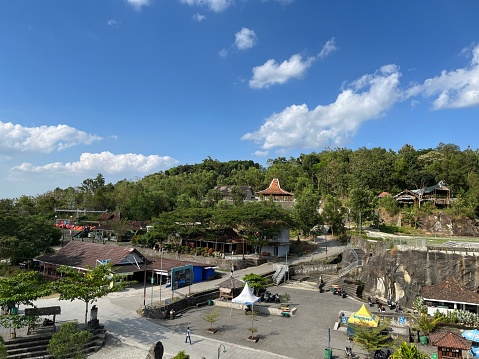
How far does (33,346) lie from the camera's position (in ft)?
54.0

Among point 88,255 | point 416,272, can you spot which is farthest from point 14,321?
point 416,272

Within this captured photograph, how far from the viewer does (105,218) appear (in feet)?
211

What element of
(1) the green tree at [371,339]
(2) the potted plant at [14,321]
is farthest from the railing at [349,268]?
(2) the potted plant at [14,321]

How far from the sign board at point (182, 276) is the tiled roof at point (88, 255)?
453 cm

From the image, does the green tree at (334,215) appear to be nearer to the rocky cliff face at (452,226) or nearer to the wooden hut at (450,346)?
the rocky cliff face at (452,226)

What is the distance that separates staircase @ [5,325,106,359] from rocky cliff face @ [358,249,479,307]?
2073 cm

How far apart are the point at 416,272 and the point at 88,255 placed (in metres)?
27.9

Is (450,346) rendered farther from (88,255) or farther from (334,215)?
(334,215)

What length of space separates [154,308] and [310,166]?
6605cm

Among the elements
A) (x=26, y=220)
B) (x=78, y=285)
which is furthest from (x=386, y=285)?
(x=26, y=220)

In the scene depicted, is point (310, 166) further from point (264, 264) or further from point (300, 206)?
point (264, 264)

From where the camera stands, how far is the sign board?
27.9 meters

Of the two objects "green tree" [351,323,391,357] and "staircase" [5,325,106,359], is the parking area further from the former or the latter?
"staircase" [5,325,106,359]

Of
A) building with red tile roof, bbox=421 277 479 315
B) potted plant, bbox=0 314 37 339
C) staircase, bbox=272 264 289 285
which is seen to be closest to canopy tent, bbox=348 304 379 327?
building with red tile roof, bbox=421 277 479 315
